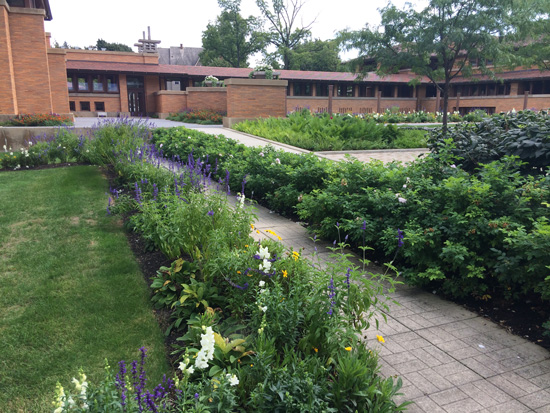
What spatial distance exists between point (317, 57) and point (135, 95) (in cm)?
2573

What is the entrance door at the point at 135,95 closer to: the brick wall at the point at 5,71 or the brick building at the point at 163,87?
the brick building at the point at 163,87

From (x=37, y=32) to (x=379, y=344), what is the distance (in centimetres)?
2324

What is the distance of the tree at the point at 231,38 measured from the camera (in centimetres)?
5116

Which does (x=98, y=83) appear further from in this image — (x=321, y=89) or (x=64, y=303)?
(x=64, y=303)

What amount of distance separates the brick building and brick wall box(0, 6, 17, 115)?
40 mm

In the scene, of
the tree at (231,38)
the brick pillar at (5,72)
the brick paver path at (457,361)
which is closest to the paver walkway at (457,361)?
the brick paver path at (457,361)

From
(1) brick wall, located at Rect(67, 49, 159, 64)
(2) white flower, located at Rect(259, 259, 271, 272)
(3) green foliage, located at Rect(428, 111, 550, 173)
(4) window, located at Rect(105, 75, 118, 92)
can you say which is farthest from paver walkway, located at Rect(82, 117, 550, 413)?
(1) brick wall, located at Rect(67, 49, 159, 64)

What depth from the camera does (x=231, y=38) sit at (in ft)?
168

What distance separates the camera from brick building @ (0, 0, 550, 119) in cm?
2050

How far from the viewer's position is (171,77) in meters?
37.5

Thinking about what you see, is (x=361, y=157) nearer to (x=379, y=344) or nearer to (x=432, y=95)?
(x=379, y=344)

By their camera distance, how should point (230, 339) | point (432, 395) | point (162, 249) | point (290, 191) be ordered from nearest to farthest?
point (432, 395) → point (230, 339) → point (162, 249) → point (290, 191)

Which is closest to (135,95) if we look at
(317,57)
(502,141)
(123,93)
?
(123,93)

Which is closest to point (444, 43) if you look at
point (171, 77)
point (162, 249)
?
point (162, 249)
